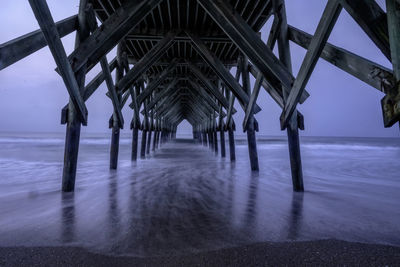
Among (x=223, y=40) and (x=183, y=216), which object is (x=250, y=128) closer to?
(x=223, y=40)

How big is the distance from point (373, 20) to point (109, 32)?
2.75m

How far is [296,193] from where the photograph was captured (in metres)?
2.96

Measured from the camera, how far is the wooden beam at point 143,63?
4.22 metres

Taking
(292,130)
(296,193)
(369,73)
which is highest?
(369,73)

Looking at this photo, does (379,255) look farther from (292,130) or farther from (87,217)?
(87,217)

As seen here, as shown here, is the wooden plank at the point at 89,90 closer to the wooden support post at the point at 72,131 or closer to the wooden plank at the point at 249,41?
the wooden support post at the point at 72,131

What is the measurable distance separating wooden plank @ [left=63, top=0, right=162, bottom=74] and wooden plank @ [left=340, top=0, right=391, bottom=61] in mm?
2331

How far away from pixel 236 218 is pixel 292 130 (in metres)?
1.65

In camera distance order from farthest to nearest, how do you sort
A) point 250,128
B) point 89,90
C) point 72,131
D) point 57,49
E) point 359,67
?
point 250,128 < point 89,90 < point 72,131 < point 57,49 < point 359,67

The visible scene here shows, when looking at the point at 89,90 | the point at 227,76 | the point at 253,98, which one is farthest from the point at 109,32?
the point at 253,98

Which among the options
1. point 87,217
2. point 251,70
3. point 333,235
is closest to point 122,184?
point 87,217

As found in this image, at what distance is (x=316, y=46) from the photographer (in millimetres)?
1929

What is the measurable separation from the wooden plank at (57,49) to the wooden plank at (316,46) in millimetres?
2585

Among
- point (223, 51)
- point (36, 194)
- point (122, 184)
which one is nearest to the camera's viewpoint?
point (36, 194)
